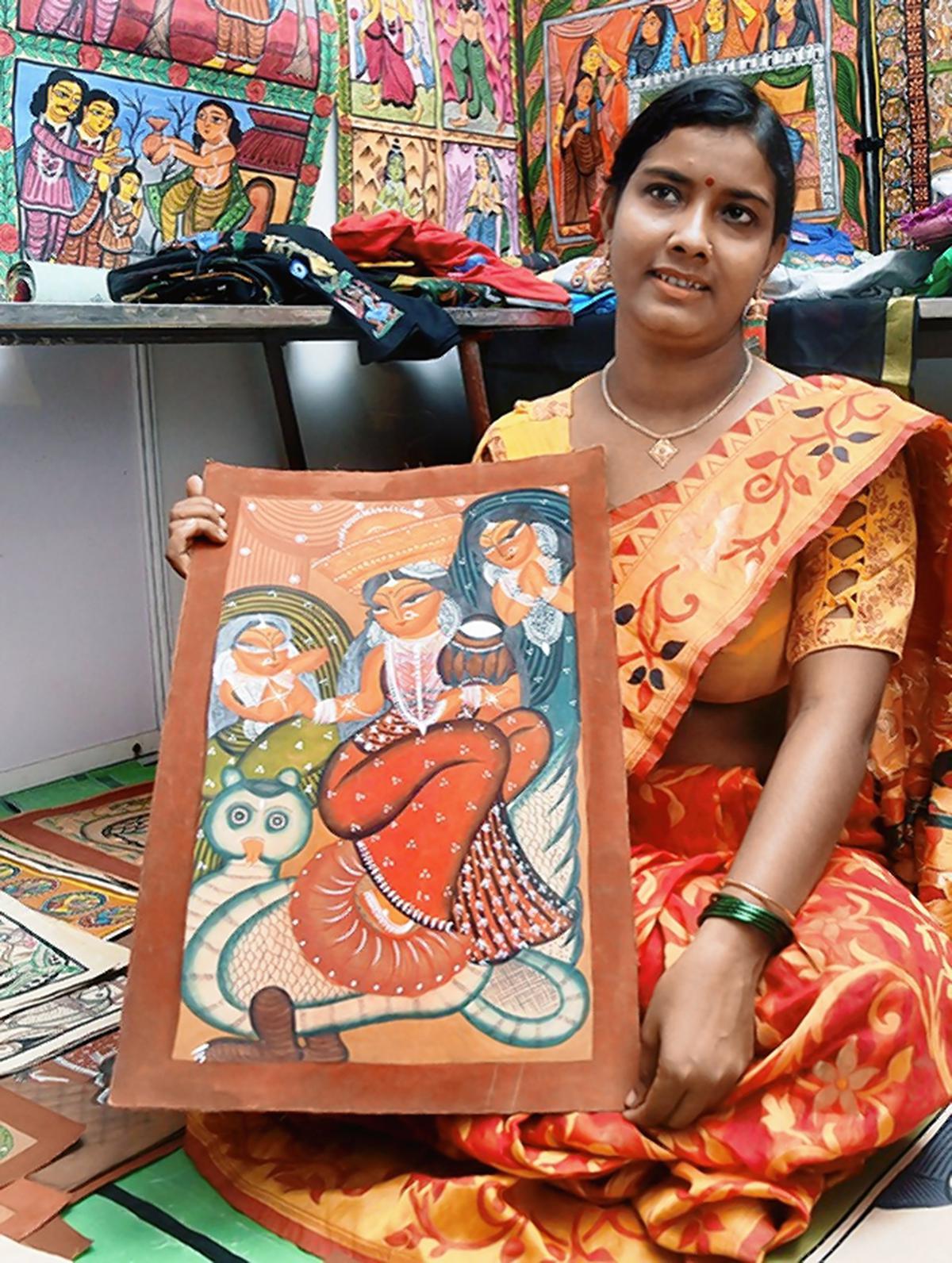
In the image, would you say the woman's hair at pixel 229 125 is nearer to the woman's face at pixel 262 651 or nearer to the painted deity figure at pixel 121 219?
the painted deity figure at pixel 121 219

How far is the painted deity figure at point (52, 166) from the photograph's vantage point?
2867 mm

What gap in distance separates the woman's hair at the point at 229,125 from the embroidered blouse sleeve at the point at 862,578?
232 cm

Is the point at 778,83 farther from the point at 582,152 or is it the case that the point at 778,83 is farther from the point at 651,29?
the point at 582,152

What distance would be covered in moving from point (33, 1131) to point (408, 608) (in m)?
0.78

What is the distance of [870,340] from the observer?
3156 millimetres

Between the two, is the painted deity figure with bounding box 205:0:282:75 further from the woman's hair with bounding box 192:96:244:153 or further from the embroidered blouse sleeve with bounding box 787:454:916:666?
the embroidered blouse sleeve with bounding box 787:454:916:666

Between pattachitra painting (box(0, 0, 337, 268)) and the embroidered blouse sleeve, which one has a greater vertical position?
pattachitra painting (box(0, 0, 337, 268))

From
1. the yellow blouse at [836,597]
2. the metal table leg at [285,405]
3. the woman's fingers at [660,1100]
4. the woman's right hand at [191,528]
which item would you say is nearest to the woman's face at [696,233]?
the yellow blouse at [836,597]

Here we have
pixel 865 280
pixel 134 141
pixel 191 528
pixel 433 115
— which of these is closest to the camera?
pixel 191 528

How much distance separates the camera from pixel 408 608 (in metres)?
1.52

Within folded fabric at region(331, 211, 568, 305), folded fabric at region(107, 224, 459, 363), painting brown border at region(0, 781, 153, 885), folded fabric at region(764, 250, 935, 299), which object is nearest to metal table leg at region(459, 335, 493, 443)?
folded fabric at region(331, 211, 568, 305)

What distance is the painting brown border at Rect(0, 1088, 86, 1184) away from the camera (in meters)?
1.50

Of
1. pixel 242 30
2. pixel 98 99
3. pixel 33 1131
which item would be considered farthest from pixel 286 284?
pixel 33 1131

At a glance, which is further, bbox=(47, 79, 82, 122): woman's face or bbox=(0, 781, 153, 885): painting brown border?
bbox=(47, 79, 82, 122): woman's face
